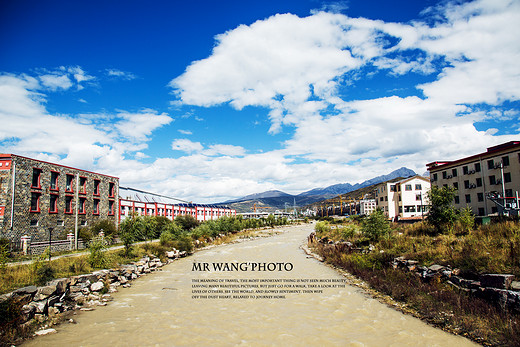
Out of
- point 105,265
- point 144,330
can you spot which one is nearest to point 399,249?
point 144,330

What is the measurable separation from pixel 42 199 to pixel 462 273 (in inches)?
1525

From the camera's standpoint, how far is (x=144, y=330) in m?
9.64

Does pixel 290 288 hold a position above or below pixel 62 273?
below

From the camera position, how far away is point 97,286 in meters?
14.2

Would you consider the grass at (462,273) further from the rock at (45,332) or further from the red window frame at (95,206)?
the red window frame at (95,206)

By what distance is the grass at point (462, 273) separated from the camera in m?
8.02

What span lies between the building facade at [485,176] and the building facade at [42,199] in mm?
46357

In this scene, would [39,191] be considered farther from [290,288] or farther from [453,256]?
[453,256]

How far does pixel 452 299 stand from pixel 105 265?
17.6m

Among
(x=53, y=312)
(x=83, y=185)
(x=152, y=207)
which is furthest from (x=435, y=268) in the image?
(x=152, y=207)

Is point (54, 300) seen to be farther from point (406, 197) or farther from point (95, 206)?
point (406, 197)

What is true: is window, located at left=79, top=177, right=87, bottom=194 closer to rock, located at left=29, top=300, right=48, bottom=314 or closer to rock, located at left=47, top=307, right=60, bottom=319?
rock, located at left=47, top=307, right=60, bottom=319

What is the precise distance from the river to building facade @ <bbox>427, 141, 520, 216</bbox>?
28.2 m

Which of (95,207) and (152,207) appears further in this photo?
(152,207)
